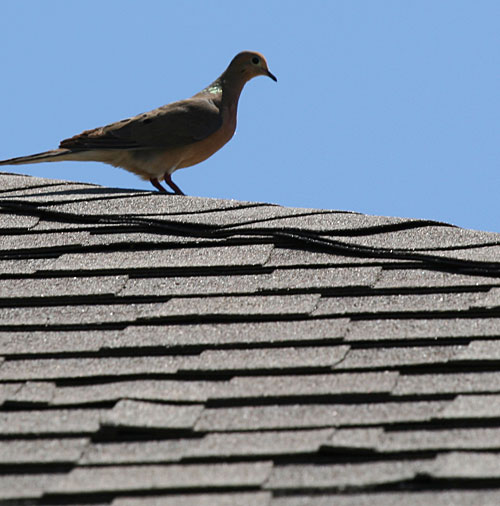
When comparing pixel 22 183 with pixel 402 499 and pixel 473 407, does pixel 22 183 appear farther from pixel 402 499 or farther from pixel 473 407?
pixel 402 499

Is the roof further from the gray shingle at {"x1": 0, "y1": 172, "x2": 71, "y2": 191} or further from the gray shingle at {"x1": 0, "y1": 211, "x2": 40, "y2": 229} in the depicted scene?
the gray shingle at {"x1": 0, "y1": 172, "x2": 71, "y2": 191}

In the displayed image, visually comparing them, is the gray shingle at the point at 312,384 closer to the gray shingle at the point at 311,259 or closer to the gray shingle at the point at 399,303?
the gray shingle at the point at 399,303

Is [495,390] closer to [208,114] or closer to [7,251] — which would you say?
[7,251]

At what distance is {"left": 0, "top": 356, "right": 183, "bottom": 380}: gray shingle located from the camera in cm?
280

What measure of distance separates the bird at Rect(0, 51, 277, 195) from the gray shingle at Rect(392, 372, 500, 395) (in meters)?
3.62

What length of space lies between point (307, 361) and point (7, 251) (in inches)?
57.0

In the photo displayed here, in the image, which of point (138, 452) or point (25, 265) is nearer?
point (138, 452)

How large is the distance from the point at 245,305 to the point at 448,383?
0.76m

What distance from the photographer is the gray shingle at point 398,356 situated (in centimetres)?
273

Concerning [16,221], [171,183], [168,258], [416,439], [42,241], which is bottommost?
[416,439]

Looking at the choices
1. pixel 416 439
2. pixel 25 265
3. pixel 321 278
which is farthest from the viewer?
pixel 25 265

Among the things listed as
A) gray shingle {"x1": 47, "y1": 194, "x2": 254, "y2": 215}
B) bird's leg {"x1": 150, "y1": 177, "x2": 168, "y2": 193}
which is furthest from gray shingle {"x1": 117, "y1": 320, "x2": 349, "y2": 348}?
bird's leg {"x1": 150, "y1": 177, "x2": 168, "y2": 193}

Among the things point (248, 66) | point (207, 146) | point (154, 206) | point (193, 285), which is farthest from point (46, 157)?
point (193, 285)

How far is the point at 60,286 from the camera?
3457mm
